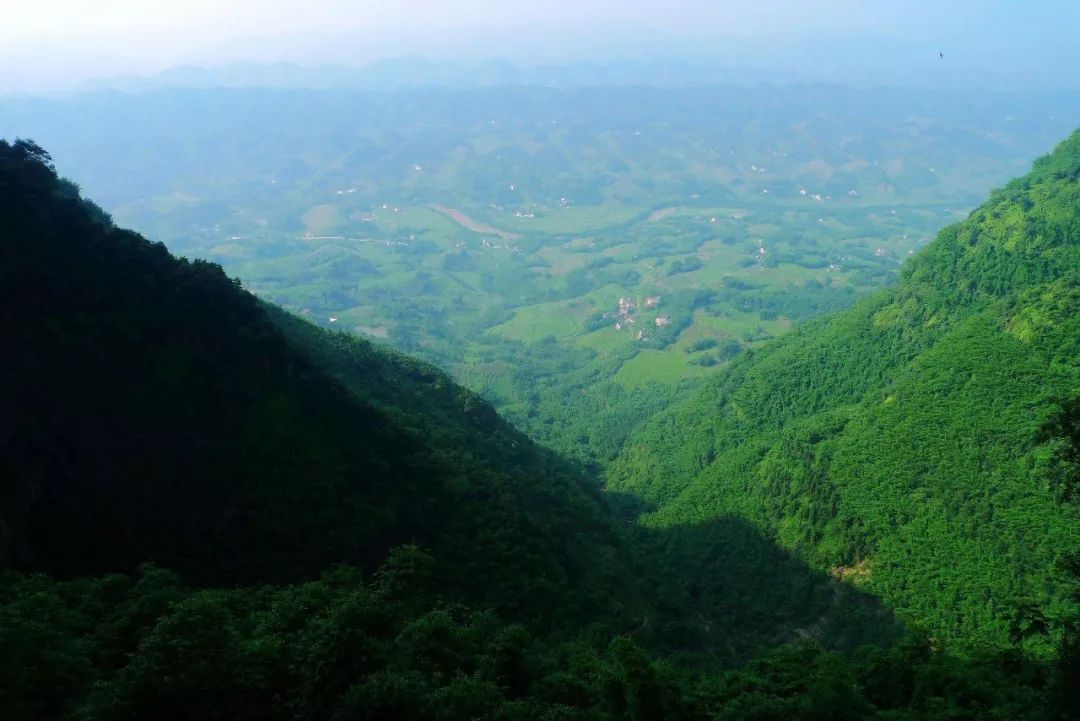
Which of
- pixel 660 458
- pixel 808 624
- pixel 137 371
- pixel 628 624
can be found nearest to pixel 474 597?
pixel 628 624

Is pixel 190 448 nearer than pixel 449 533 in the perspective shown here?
Yes

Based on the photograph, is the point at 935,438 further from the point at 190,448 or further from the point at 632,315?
the point at 632,315

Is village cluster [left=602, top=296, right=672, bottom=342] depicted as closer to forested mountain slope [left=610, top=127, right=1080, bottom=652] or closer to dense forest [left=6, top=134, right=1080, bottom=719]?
forested mountain slope [left=610, top=127, right=1080, bottom=652]

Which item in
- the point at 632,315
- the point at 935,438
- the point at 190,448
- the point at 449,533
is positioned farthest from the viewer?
the point at 632,315

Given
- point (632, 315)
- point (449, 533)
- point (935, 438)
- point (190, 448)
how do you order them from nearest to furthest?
point (190, 448)
point (449, 533)
point (935, 438)
point (632, 315)

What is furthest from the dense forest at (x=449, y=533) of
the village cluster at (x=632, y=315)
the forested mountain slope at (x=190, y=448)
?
the village cluster at (x=632, y=315)

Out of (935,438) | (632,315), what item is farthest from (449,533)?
(632,315)

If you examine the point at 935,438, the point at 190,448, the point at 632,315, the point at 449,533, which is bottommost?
the point at 449,533
